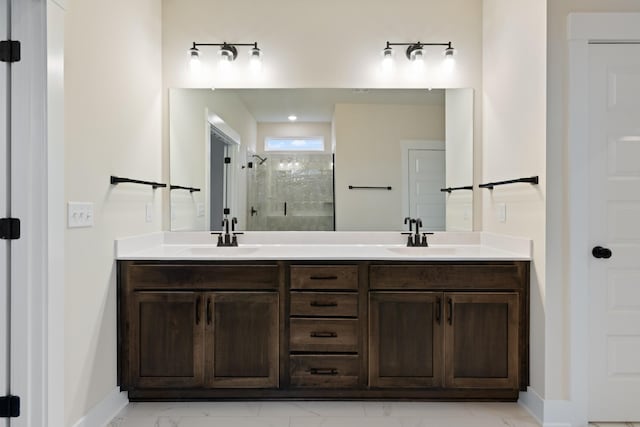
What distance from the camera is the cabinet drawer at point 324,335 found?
235 centimetres

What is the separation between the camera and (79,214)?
194 centimetres

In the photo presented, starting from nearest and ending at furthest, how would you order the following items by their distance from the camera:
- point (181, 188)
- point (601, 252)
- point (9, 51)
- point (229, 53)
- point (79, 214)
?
point (9, 51) < point (79, 214) < point (601, 252) < point (229, 53) < point (181, 188)

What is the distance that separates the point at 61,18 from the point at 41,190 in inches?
30.3

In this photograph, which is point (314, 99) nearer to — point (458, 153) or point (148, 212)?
point (458, 153)

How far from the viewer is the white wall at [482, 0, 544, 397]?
218 cm

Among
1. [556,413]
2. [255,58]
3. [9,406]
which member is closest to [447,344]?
[556,413]

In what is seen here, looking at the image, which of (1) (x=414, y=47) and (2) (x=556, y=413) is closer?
(2) (x=556, y=413)

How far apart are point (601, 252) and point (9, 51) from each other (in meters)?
2.92

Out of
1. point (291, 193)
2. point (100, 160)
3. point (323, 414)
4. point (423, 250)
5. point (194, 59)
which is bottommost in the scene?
point (323, 414)

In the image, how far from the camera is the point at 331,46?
2.96 meters

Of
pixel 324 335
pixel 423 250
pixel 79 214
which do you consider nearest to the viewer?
Result: pixel 79 214

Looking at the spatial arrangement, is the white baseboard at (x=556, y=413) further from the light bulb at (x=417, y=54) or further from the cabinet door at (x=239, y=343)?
the light bulb at (x=417, y=54)

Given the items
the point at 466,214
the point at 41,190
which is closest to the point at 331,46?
the point at 466,214

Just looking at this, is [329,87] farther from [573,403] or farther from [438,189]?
[573,403]
